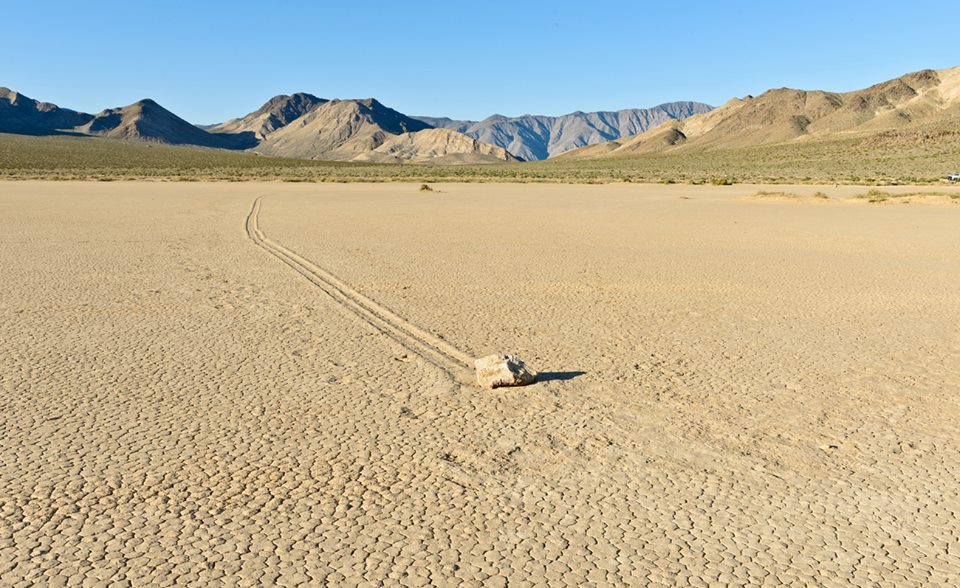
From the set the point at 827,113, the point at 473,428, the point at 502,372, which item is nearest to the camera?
the point at 473,428

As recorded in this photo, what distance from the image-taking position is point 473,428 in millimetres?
5750

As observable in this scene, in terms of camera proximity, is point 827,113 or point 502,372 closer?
point 502,372

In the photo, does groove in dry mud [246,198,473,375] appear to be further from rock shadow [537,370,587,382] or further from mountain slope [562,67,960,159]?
mountain slope [562,67,960,159]

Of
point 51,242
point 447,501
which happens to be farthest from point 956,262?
point 51,242

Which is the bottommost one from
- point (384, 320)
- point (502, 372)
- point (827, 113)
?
point (384, 320)

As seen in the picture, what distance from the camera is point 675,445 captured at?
5.45m

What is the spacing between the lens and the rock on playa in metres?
6.59

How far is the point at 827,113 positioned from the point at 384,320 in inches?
6911

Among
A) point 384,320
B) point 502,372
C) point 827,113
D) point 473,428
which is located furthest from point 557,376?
point 827,113

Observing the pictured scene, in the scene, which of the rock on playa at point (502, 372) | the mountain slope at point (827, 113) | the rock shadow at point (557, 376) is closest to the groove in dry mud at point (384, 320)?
the rock on playa at point (502, 372)

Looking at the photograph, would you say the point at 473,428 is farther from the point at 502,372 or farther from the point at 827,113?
the point at 827,113

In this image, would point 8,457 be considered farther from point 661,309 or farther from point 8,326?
point 661,309

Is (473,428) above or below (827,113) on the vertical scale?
below

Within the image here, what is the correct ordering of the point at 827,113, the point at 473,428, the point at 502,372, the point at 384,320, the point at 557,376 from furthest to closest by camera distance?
1. the point at 827,113
2. the point at 384,320
3. the point at 557,376
4. the point at 502,372
5. the point at 473,428
